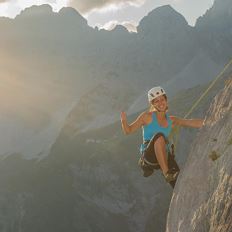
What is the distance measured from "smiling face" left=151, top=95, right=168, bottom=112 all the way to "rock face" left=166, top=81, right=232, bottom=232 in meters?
1.15

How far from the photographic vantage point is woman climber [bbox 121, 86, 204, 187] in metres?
12.1

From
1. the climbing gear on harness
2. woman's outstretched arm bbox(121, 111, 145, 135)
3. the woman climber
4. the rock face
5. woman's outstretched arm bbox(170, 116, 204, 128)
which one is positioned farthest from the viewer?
woman's outstretched arm bbox(170, 116, 204, 128)

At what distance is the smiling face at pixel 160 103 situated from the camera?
1226 cm

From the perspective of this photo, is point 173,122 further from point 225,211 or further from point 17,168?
point 17,168

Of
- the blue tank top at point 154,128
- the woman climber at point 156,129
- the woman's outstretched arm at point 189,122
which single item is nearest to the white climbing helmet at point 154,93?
the woman climber at point 156,129

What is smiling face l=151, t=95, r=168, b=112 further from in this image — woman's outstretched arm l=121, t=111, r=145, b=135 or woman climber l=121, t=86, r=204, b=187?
woman's outstretched arm l=121, t=111, r=145, b=135

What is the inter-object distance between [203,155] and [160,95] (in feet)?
6.14

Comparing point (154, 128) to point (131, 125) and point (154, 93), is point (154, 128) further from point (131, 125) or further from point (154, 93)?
point (154, 93)

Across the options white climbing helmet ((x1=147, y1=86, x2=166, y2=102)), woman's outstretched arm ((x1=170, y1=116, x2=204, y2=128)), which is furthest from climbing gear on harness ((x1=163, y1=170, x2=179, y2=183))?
white climbing helmet ((x1=147, y1=86, x2=166, y2=102))

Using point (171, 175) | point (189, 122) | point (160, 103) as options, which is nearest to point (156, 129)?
point (160, 103)

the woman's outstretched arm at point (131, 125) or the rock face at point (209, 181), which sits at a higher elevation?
the woman's outstretched arm at point (131, 125)

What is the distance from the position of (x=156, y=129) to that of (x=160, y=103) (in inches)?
27.4

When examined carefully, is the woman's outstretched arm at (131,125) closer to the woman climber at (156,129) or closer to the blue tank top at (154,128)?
the woman climber at (156,129)

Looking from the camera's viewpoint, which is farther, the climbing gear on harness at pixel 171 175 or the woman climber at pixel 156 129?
the climbing gear on harness at pixel 171 175
